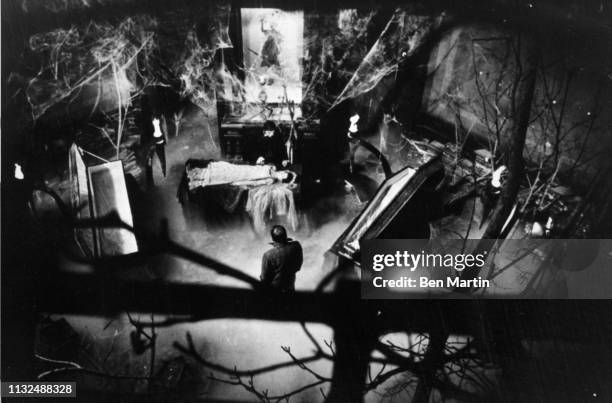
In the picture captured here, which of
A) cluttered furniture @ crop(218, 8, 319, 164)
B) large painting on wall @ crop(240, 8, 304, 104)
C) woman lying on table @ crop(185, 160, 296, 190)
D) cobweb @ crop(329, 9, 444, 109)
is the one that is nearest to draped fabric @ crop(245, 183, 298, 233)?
woman lying on table @ crop(185, 160, 296, 190)

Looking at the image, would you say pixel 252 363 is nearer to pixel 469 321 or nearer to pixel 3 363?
pixel 469 321

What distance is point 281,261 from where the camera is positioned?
3773 mm

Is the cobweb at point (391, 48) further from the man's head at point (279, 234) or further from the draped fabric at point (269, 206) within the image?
the man's head at point (279, 234)

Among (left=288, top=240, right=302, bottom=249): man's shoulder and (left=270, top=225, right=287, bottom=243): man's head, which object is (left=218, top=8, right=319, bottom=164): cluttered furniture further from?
(left=288, top=240, right=302, bottom=249): man's shoulder

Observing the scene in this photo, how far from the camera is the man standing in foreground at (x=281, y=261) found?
3.77 metres

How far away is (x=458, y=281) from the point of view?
148 inches

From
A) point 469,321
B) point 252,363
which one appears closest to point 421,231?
point 469,321

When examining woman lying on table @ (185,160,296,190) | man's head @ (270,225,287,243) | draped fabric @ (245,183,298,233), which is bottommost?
man's head @ (270,225,287,243)

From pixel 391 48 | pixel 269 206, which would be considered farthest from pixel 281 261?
pixel 391 48

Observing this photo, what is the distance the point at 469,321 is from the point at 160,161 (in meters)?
2.92

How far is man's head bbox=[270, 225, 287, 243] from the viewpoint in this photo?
148 inches

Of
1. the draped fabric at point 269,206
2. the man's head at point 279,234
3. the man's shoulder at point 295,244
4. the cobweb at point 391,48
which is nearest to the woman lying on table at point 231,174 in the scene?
the draped fabric at point 269,206

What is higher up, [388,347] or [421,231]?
[421,231]

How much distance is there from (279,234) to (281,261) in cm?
23
